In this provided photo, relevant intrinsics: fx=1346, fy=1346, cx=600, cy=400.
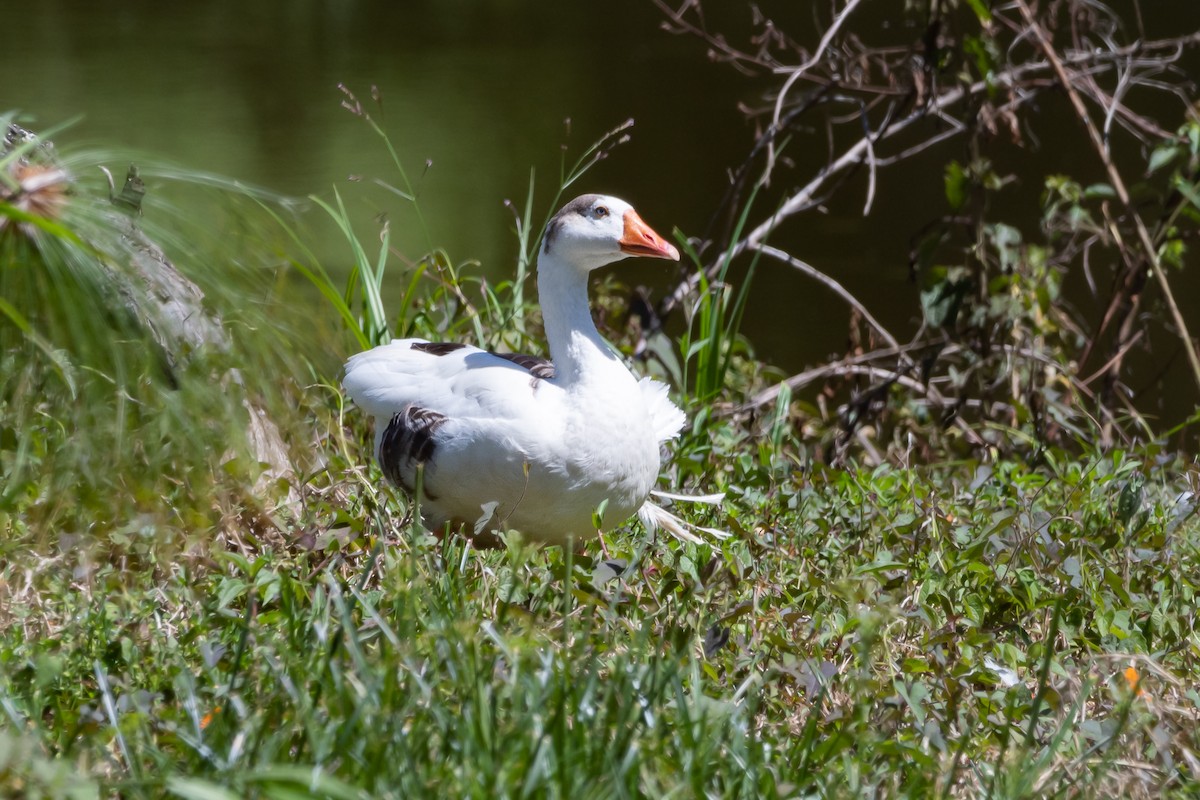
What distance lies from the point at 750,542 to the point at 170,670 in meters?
1.43

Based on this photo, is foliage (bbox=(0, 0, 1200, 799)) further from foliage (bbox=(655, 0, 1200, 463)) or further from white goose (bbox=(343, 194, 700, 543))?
foliage (bbox=(655, 0, 1200, 463))

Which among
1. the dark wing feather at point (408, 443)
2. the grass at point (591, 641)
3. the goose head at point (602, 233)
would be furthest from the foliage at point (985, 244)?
the dark wing feather at point (408, 443)

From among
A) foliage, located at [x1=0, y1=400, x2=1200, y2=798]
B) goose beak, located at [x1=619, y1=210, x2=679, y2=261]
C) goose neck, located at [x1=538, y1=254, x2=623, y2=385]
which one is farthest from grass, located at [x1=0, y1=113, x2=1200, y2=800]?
goose beak, located at [x1=619, y1=210, x2=679, y2=261]

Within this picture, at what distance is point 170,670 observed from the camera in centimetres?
205

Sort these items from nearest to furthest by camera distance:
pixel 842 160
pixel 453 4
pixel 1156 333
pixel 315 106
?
pixel 842 160, pixel 1156 333, pixel 315 106, pixel 453 4

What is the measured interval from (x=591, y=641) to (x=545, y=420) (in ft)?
2.22

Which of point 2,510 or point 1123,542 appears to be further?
point 1123,542

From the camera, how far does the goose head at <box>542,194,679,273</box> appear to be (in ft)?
9.86

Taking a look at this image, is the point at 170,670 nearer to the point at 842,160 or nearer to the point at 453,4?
the point at 842,160

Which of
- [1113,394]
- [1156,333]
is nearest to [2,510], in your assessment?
[1113,394]

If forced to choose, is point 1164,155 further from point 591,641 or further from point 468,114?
point 468,114

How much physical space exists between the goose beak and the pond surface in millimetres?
2776

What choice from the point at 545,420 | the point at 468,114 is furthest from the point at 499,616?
the point at 468,114

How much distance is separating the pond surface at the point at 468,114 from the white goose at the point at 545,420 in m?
2.72
